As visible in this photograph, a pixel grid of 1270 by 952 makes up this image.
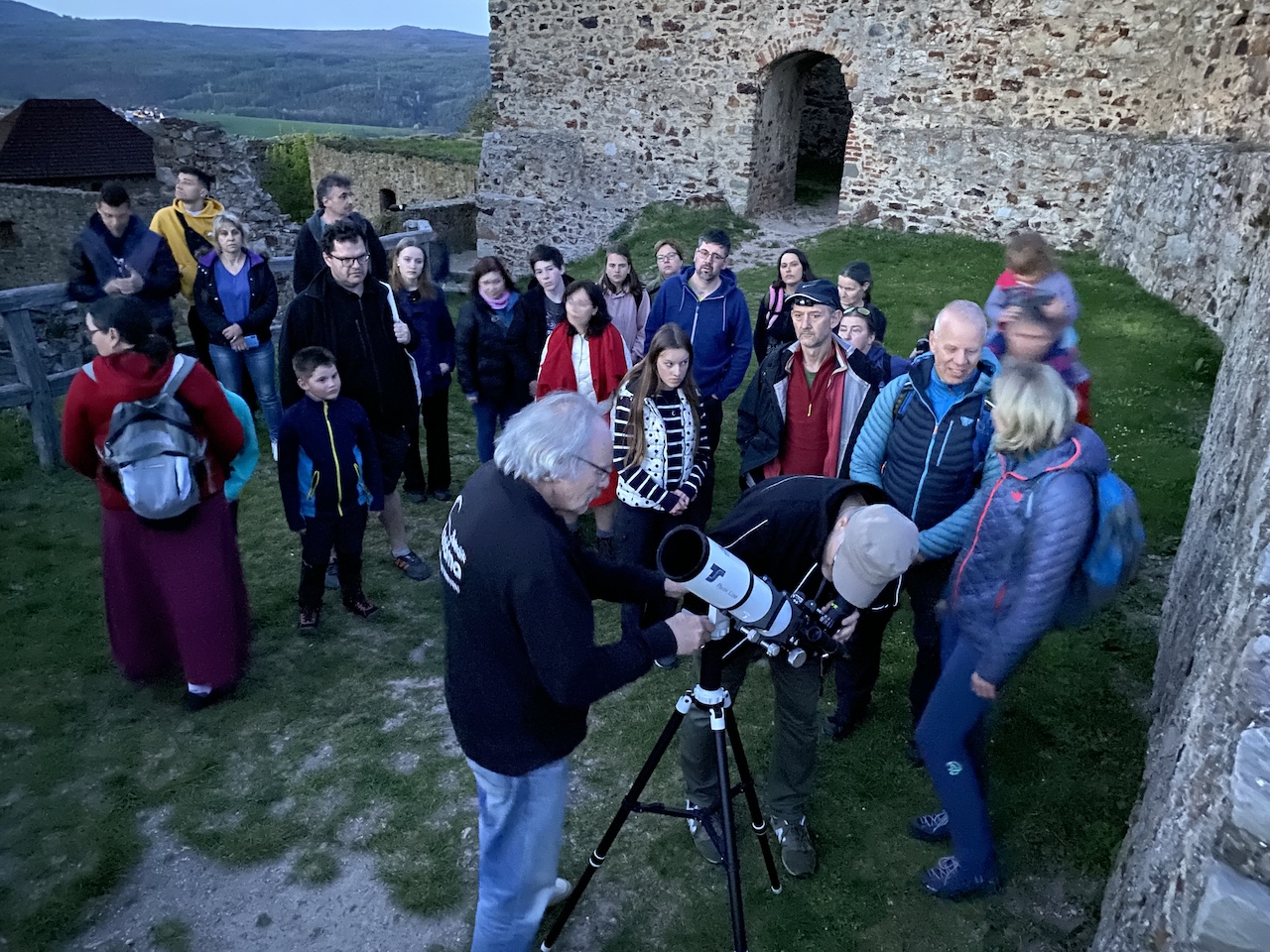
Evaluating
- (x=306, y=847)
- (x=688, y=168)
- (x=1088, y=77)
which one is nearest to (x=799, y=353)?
(x=306, y=847)

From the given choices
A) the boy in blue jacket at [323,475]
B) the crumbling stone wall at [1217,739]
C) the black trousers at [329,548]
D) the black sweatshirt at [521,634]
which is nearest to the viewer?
the crumbling stone wall at [1217,739]

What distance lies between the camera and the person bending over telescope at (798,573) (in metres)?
1.99

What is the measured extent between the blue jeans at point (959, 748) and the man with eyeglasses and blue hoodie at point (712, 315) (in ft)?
7.17

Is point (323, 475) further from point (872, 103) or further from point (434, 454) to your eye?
point (872, 103)

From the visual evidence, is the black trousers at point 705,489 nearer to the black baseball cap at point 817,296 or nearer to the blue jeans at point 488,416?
the black baseball cap at point 817,296

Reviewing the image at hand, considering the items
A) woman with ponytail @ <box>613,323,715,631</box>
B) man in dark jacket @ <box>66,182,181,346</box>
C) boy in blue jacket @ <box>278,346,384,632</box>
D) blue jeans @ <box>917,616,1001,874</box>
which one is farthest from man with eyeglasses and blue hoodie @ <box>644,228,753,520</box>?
man in dark jacket @ <box>66,182,181,346</box>

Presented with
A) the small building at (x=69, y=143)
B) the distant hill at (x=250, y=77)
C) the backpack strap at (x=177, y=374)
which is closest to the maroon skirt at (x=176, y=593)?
the backpack strap at (x=177, y=374)

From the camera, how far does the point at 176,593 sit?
333 centimetres

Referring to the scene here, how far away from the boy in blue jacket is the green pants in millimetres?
2006

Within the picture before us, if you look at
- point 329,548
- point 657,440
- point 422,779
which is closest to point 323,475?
point 329,548

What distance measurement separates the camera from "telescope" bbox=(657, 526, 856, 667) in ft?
6.26

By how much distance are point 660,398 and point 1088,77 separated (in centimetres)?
843

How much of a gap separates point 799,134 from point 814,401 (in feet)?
36.0

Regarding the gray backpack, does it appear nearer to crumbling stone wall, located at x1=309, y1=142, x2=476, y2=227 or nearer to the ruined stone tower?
the ruined stone tower
